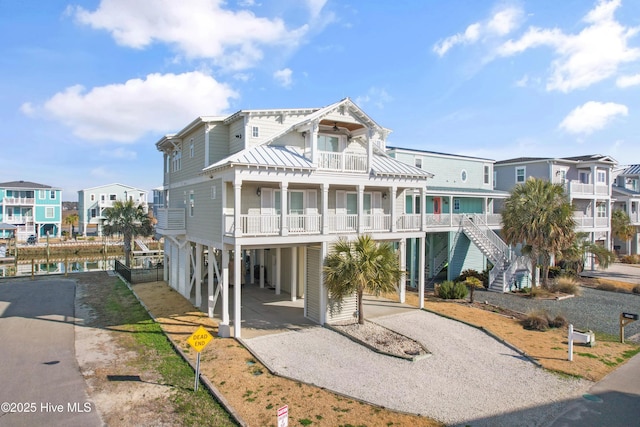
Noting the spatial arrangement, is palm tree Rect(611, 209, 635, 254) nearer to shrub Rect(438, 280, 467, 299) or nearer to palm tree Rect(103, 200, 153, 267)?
shrub Rect(438, 280, 467, 299)

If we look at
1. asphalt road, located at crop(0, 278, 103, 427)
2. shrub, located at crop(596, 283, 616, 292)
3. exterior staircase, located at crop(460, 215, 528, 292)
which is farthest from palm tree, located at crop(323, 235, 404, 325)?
shrub, located at crop(596, 283, 616, 292)

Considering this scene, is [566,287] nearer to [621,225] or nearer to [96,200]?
[621,225]

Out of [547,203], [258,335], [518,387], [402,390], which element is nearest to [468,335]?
[518,387]

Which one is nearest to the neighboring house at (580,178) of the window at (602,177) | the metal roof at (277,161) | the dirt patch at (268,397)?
the window at (602,177)

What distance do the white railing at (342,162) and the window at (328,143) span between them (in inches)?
62.1

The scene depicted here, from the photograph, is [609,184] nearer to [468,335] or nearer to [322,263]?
[468,335]

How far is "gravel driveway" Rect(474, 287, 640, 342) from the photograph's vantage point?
1717 cm

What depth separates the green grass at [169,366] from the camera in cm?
939

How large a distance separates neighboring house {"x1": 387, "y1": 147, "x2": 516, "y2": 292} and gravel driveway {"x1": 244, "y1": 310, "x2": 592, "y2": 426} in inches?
423

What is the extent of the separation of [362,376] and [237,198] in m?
7.63

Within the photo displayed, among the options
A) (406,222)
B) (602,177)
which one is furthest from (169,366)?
(602,177)

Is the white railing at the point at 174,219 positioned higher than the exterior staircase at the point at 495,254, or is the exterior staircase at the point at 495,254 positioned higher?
the white railing at the point at 174,219

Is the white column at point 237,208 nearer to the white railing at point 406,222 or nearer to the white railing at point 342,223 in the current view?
the white railing at point 342,223

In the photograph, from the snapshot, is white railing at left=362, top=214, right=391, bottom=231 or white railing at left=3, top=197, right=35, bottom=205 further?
white railing at left=3, top=197, right=35, bottom=205
